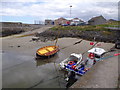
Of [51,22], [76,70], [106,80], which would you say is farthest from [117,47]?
[51,22]

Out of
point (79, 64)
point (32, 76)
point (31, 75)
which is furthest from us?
point (79, 64)

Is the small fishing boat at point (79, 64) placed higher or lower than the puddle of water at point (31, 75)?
→ higher

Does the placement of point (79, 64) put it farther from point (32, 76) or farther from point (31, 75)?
point (31, 75)

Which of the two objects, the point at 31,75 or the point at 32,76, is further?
the point at 31,75

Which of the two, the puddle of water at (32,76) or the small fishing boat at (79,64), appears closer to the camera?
the puddle of water at (32,76)

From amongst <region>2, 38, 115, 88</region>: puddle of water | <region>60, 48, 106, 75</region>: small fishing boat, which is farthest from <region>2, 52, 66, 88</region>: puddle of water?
<region>60, 48, 106, 75</region>: small fishing boat

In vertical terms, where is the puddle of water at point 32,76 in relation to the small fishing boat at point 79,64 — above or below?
below

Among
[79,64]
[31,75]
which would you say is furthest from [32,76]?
[79,64]

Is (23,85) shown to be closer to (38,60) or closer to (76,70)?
(76,70)

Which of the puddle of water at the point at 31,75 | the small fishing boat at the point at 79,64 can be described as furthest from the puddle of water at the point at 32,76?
the small fishing boat at the point at 79,64

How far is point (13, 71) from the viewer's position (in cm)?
1187

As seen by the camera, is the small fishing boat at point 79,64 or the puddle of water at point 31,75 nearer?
the puddle of water at point 31,75

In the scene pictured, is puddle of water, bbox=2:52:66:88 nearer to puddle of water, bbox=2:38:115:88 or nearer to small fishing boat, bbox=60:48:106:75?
puddle of water, bbox=2:38:115:88

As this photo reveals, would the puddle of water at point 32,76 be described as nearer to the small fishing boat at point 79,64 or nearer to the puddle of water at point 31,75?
the puddle of water at point 31,75
